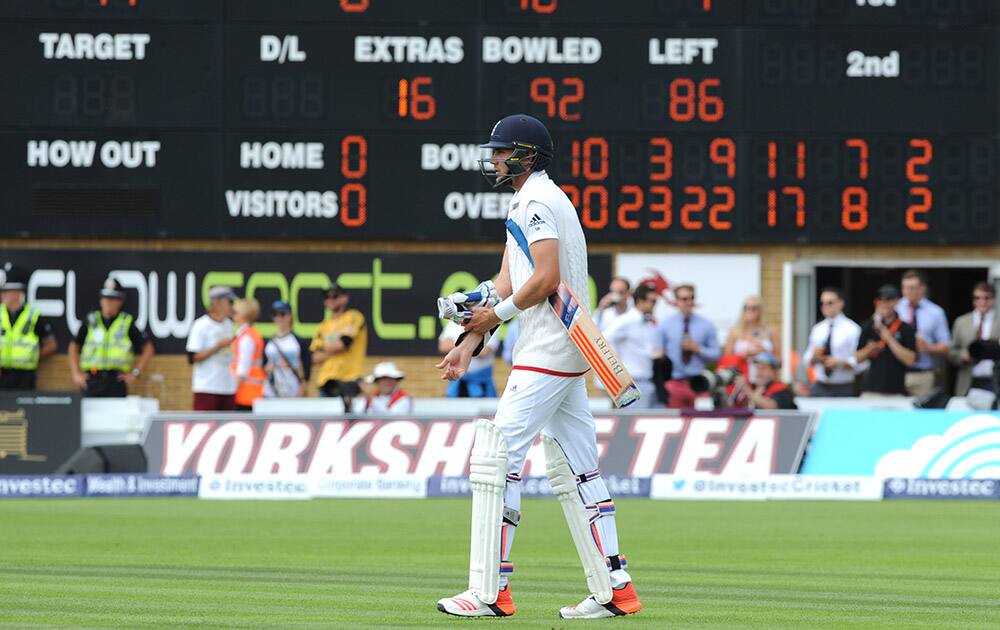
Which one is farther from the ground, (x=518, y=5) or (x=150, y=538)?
(x=518, y=5)

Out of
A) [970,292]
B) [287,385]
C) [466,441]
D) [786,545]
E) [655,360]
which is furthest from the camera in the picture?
[970,292]

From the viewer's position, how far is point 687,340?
683 inches

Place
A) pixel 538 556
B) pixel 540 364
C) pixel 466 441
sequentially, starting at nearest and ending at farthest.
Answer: pixel 540 364
pixel 538 556
pixel 466 441

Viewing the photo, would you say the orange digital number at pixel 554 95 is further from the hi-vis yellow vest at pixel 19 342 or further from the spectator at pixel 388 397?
the hi-vis yellow vest at pixel 19 342

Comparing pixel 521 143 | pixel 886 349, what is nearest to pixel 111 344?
pixel 886 349

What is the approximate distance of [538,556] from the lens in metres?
10.1

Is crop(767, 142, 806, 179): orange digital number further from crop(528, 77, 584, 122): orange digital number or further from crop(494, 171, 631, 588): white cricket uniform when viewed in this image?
crop(494, 171, 631, 588): white cricket uniform

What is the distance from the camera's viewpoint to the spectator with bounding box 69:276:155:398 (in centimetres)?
1827

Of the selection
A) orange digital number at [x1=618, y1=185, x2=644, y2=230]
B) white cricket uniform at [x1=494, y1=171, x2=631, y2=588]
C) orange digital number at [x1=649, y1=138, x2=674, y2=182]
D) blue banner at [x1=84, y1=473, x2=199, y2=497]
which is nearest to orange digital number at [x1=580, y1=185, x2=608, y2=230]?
orange digital number at [x1=618, y1=185, x2=644, y2=230]

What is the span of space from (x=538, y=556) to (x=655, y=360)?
7.33m

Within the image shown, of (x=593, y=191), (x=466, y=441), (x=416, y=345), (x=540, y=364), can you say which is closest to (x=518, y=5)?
(x=593, y=191)

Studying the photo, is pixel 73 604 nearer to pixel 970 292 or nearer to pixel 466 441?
pixel 466 441

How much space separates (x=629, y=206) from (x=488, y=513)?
40.2 feet

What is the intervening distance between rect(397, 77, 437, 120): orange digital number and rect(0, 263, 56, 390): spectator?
4324mm
